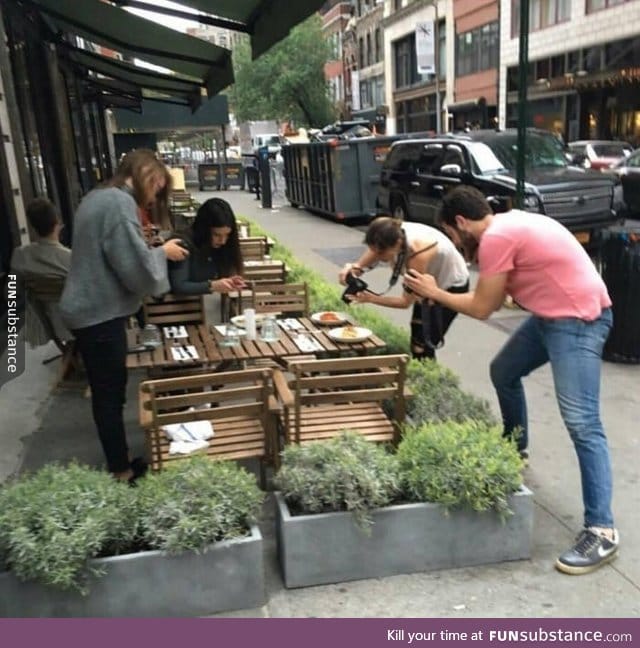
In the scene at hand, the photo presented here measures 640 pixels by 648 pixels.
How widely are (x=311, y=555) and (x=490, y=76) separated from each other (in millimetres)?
38605

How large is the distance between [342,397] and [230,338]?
1088 mm

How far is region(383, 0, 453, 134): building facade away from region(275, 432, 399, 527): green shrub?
41.1 m

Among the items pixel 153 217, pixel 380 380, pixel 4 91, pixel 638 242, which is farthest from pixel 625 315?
pixel 4 91

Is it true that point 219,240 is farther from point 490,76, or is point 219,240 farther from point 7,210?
point 490,76

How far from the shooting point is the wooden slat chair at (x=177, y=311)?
5797 millimetres

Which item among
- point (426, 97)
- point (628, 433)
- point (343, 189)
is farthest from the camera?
point (426, 97)

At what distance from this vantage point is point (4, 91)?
752 centimetres

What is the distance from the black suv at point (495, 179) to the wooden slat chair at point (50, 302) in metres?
7.00

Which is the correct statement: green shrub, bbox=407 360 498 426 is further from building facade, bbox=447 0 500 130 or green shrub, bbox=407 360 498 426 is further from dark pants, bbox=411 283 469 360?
building facade, bbox=447 0 500 130

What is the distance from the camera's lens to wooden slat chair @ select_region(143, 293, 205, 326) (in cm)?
580

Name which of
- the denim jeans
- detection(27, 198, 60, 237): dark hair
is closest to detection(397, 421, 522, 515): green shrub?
the denim jeans

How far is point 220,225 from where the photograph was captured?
4.86m

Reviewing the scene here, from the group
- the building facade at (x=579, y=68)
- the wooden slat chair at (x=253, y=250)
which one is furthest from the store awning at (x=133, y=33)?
the building facade at (x=579, y=68)

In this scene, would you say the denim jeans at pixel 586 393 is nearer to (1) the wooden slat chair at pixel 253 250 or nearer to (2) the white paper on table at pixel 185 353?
(2) the white paper on table at pixel 185 353
